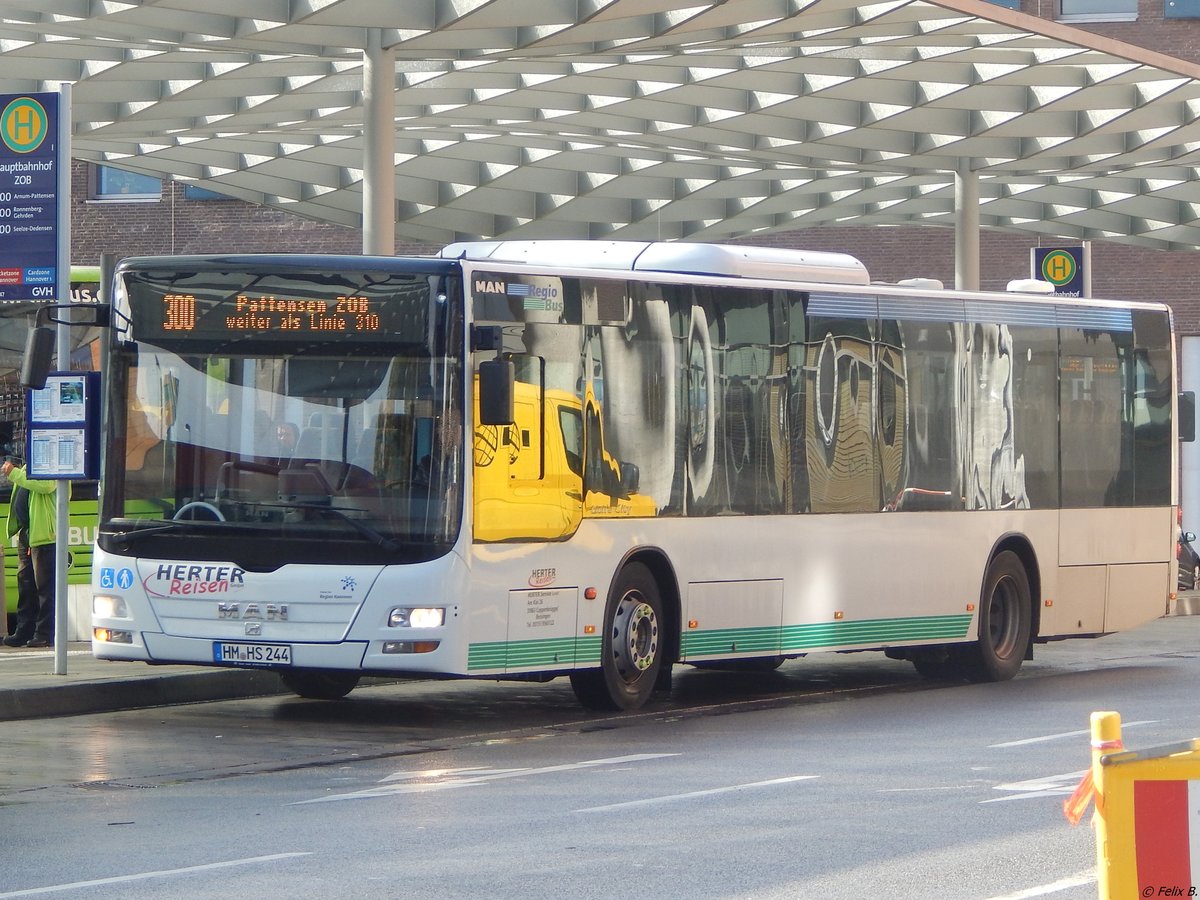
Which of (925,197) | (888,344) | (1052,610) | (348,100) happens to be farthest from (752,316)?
(925,197)

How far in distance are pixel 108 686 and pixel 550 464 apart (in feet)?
10.9

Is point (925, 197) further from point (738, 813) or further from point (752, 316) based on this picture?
point (738, 813)

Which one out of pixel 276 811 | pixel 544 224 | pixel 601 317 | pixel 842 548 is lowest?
pixel 276 811

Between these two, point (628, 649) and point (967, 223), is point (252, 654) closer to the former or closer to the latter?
point (628, 649)

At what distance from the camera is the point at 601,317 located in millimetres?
13711

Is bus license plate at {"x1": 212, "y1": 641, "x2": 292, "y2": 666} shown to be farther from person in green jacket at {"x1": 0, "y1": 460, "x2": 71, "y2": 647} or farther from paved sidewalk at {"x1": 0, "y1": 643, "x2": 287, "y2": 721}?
person in green jacket at {"x1": 0, "y1": 460, "x2": 71, "y2": 647}

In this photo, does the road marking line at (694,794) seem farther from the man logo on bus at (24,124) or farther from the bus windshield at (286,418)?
the man logo on bus at (24,124)

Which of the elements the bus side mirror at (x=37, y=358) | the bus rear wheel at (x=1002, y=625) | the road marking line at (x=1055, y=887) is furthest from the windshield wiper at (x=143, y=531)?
the road marking line at (x=1055, y=887)

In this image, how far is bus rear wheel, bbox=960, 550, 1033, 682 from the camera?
16.9 m

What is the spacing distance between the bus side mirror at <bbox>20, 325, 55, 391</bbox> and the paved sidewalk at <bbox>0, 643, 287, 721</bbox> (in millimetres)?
1893

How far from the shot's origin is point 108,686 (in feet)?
46.5

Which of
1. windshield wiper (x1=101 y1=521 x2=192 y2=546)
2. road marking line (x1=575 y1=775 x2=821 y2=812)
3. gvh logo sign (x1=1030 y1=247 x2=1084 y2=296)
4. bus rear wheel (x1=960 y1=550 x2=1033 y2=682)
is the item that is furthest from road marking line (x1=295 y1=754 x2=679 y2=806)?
gvh logo sign (x1=1030 y1=247 x2=1084 y2=296)

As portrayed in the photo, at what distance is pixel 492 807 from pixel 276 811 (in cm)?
91

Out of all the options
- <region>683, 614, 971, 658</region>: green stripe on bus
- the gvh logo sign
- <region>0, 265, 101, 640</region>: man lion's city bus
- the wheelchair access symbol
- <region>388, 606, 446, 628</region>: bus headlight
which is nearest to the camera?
<region>388, 606, 446, 628</region>: bus headlight
